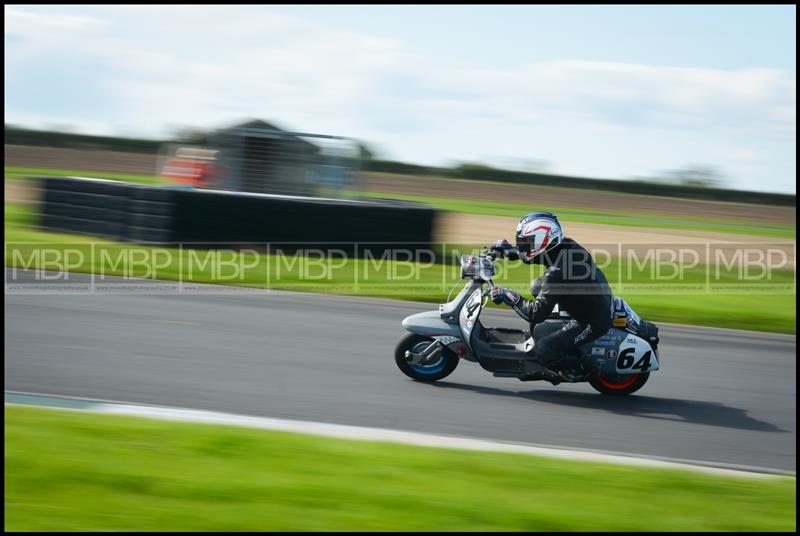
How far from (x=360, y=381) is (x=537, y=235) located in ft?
7.07

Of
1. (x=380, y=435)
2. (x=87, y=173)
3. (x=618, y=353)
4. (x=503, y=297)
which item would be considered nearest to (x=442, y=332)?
(x=503, y=297)

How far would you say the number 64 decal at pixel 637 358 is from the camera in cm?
827

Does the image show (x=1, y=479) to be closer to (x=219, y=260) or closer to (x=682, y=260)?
(x=219, y=260)

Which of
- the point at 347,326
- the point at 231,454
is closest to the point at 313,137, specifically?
the point at 347,326

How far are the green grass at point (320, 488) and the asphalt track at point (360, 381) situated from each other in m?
1.14

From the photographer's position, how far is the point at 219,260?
15719 millimetres

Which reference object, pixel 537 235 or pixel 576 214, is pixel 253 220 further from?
pixel 576 214

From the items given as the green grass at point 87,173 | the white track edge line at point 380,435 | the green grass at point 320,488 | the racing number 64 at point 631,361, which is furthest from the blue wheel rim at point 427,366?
the green grass at point 87,173

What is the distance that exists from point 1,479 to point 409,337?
4439 mm

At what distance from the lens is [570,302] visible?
820 cm

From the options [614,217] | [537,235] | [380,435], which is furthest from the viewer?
[614,217]

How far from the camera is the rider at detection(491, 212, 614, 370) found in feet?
26.5

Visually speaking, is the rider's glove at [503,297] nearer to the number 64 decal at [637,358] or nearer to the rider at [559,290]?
the rider at [559,290]

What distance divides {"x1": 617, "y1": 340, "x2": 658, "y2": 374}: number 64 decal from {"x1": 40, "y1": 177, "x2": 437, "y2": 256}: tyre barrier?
28.6ft
